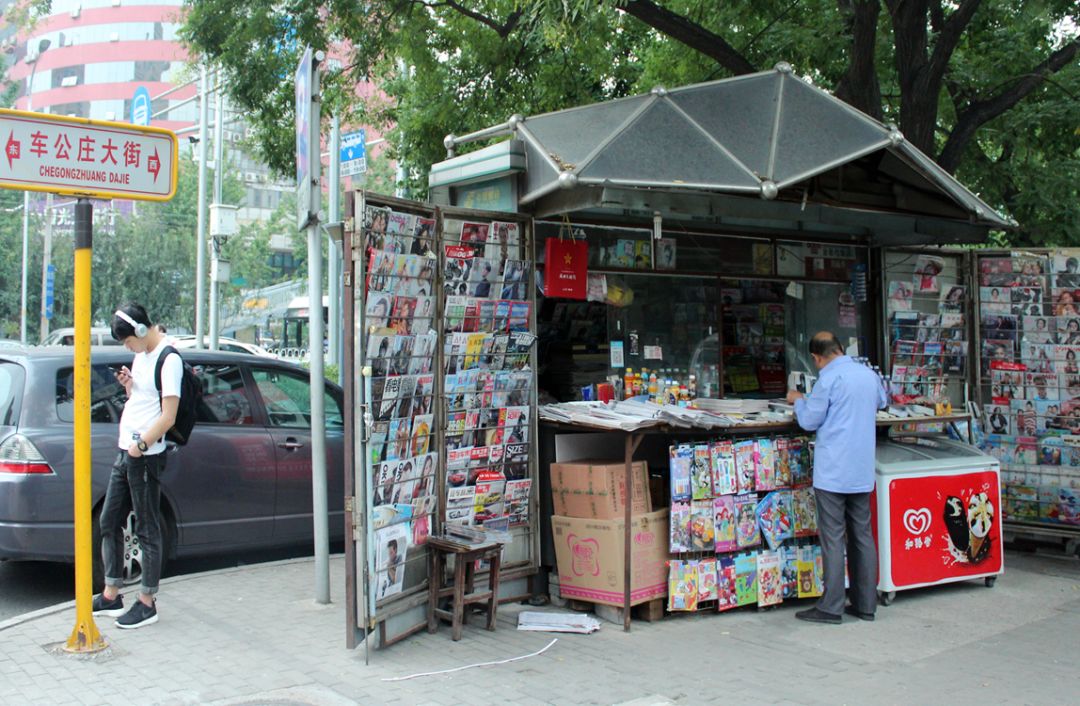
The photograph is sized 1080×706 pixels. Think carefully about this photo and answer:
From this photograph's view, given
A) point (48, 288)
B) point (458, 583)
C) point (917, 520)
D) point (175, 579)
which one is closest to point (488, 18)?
point (175, 579)

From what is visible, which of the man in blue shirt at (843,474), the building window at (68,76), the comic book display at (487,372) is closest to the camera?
the comic book display at (487,372)

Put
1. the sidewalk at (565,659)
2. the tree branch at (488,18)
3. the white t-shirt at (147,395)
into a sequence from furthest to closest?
the tree branch at (488,18)
the white t-shirt at (147,395)
the sidewalk at (565,659)

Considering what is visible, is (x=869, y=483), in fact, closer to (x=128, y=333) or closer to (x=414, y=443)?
(x=414, y=443)

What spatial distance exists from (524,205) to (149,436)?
8.71 feet

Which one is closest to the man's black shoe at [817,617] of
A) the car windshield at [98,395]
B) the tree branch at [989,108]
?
the car windshield at [98,395]

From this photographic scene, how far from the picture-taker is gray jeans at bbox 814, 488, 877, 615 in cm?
607

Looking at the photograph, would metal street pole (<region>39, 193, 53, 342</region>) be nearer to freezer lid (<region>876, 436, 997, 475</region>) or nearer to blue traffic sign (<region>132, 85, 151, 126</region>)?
blue traffic sign (<region>132, 85, 151, 126</region>)

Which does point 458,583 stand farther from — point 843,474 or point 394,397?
point 843,474

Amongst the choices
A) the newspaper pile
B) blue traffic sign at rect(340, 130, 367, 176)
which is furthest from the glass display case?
blue traffic sign at rect(340, 130, 367, 176)

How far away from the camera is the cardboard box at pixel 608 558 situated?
232 inches

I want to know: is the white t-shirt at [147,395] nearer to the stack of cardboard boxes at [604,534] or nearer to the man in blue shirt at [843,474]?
the stack of cardboard boxes at [604,534]

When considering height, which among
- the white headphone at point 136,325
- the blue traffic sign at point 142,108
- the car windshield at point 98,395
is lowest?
the car windshield at point 98,395

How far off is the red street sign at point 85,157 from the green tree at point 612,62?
5545mm

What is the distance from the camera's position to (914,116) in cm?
902
